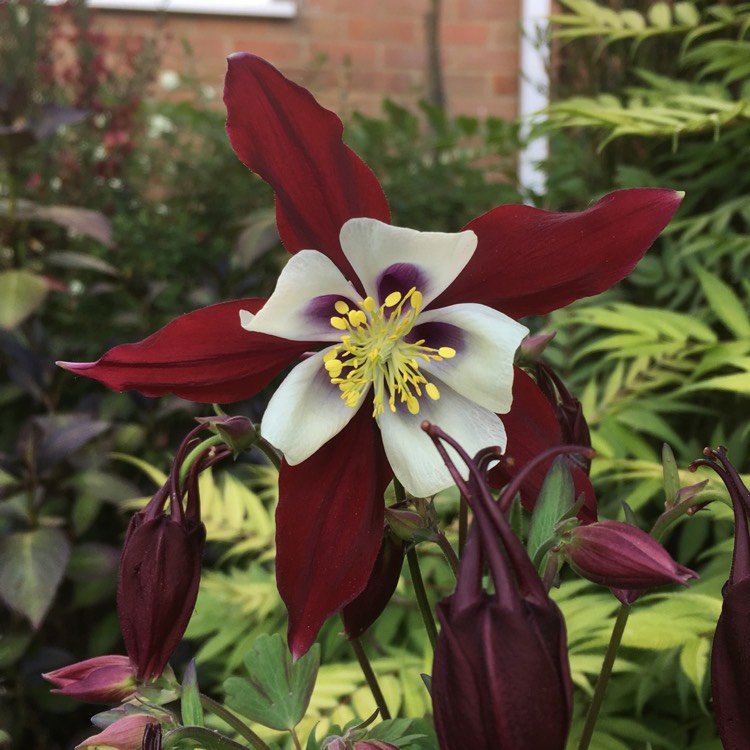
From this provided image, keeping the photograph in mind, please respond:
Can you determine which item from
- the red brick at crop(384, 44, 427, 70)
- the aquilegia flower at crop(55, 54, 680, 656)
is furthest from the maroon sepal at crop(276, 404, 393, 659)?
the red brick at crop(384, 44, 427, 70)

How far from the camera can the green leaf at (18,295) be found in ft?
3.40

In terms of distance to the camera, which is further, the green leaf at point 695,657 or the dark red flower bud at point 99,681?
the green leaf at point 695,657

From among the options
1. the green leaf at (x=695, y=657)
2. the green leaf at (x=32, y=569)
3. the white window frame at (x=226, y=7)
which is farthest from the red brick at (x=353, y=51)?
the green leaf at (x=695, y=657)

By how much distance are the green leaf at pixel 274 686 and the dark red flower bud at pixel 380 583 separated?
0.06 metres

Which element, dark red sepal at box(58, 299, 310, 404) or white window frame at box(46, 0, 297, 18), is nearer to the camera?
dark red sepal at box(58, 299, 310, 404)

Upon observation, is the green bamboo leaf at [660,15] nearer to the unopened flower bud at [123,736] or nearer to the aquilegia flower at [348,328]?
the aquilegia flower at [348,328]

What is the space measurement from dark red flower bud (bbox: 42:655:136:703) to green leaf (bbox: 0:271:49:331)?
0.74m

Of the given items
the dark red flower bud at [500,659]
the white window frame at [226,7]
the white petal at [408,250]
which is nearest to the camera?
the dark red flower bud at [500,659]

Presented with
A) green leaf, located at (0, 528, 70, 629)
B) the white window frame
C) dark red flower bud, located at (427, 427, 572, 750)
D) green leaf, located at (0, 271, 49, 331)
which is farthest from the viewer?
the white window frame

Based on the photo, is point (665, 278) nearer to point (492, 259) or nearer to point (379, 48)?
point (492, 259)

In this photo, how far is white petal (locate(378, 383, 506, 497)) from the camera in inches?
13.0

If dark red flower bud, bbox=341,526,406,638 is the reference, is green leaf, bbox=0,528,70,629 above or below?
below

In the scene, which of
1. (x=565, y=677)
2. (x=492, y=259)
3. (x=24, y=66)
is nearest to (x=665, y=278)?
(x=492, y=259)

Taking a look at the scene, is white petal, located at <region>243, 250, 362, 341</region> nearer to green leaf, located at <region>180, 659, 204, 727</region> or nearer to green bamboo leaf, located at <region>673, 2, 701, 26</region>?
green leaf, located at <region>180, 659, 204, 727</region>
